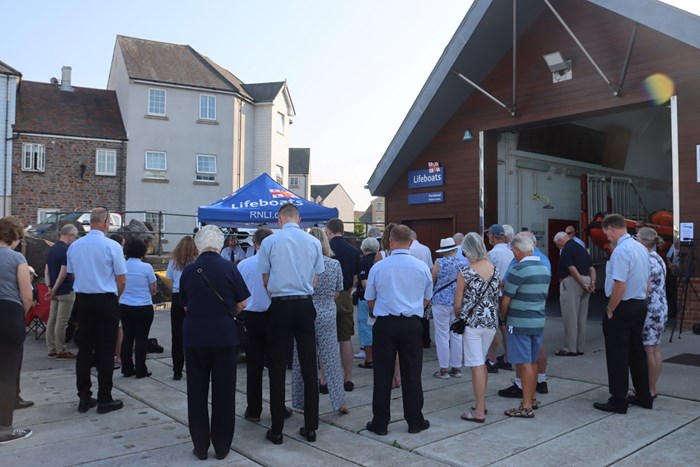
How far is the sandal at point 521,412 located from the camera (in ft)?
17.8

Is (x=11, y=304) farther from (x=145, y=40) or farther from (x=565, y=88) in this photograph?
(x=145, y=40)

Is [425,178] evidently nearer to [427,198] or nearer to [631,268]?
[427,198]

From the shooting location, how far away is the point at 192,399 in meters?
4.57

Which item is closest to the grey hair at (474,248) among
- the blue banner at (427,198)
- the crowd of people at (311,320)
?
the crowd of people at (311,320)

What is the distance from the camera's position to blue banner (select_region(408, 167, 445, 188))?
45.7ft

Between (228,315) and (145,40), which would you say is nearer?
(228,315)

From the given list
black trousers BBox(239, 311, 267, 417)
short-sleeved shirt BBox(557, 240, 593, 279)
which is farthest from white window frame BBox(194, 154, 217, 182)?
black trousers BBox(239, 311, 267, 417)

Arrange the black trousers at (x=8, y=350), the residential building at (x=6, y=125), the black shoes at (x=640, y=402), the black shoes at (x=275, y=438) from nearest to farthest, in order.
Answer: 1. the black shoes at (x=275, y=438)
2. the black trousers at (x=8, y=350)
3. the black shoes at (x=640, y=402)
4. the residential building at (x=6, y=125)

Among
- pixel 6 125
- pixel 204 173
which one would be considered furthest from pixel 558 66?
pixel 6 125

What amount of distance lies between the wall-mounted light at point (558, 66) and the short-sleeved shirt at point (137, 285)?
876 centimetres

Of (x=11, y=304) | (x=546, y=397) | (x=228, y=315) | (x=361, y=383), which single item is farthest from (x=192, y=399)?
(x=546, y=397)

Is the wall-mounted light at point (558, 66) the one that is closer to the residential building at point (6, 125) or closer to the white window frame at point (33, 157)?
the white window frame at point (33, 157)

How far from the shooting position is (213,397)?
4.59m

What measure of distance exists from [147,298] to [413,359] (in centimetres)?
374
